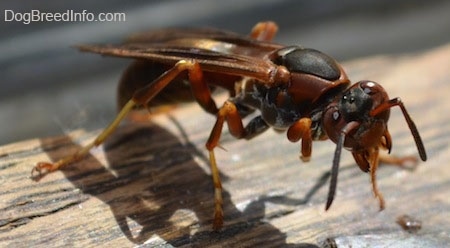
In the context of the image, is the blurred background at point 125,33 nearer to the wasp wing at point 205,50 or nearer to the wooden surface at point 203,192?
the wasp wing at point 205,50

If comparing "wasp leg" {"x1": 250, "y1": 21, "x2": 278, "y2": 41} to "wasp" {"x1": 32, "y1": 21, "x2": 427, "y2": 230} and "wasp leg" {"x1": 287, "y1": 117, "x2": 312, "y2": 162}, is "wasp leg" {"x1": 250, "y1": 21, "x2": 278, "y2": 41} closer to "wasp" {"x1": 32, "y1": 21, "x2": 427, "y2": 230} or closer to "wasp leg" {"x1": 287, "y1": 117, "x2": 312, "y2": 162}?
"wasp" {"x1": 32, "y1": 21, "x2": 427, "y2": 230}

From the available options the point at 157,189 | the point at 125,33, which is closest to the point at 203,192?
the point at 157,189

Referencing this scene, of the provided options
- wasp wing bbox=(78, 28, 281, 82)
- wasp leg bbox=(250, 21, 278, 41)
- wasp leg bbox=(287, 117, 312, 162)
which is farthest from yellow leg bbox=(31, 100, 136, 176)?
wasp leg bbox=(250, 21, 278, 41)

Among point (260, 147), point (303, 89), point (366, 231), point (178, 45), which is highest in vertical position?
point (178, 45)

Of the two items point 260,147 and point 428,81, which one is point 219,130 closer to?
point 260,147

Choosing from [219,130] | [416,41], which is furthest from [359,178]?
[416,41]

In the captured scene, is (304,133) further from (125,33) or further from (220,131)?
(125,33)

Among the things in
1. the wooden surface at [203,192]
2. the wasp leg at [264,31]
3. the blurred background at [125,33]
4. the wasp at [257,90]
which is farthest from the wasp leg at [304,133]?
the blurred background at [125,33]
